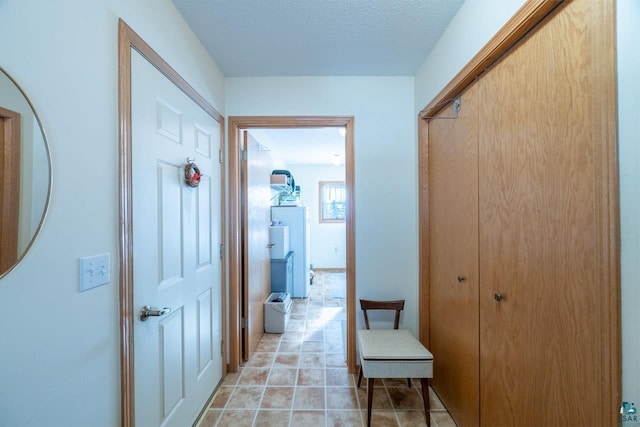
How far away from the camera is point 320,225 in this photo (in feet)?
19.4

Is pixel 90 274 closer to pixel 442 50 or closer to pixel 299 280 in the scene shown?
pixel 442 50

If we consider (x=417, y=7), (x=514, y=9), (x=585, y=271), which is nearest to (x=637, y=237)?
(x=585, y=271)

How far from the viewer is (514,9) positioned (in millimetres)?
1048

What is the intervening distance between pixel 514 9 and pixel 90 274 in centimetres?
184

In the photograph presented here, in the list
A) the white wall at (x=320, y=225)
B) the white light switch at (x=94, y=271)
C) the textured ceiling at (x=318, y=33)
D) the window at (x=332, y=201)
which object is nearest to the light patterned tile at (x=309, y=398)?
the white light switch at (x=94, y=271)

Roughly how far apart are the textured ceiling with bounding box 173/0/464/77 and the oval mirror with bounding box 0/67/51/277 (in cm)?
109

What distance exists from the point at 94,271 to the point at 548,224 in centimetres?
159

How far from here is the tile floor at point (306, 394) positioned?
64.7 inches

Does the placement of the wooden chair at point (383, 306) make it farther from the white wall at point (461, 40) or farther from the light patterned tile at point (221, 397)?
the white wall at point (461, 40)

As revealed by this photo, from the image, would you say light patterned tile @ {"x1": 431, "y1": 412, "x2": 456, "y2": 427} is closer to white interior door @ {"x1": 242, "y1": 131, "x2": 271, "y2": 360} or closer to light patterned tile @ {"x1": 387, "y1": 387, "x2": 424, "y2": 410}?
light patterned tile @ {"x1": 387, "y1": 387, "x2": 424, "y2": 410}

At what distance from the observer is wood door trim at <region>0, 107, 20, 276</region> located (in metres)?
0.64

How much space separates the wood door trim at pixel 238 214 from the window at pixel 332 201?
12.2ft

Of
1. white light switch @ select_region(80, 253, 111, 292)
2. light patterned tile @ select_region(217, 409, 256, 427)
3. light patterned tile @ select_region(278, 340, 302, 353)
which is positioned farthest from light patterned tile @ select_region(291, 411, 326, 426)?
white light switch @ select_region(80, 253, 111, 292)

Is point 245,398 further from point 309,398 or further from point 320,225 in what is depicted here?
point 320,225
